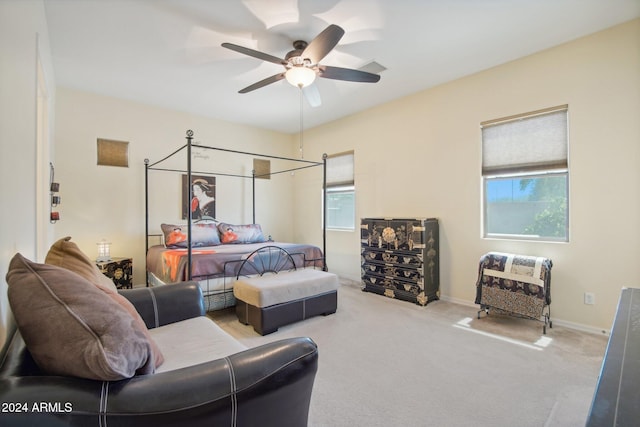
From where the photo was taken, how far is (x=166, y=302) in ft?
6.29

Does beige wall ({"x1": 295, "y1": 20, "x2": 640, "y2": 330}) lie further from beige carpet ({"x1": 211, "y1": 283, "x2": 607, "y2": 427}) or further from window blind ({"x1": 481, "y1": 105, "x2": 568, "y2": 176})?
beige carpet ({"x1": 211, "y1": 283, "x2": 607, "y2": 427})

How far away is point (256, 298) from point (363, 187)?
2.76m

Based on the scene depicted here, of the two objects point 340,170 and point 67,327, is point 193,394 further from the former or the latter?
point 340,170

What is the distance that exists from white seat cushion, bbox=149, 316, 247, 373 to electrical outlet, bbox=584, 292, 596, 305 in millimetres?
3218

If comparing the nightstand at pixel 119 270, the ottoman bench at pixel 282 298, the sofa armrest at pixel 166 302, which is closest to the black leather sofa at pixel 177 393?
the sofa armrest at pixel 166 302

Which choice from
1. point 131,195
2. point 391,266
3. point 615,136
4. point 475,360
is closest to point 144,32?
point 131,195

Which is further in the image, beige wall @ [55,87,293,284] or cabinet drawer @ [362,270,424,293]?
beige wall @ [55,87,293,284]

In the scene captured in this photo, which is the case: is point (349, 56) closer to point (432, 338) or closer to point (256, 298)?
point (256, 298)

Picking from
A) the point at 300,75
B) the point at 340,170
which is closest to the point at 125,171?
the point at 300,75

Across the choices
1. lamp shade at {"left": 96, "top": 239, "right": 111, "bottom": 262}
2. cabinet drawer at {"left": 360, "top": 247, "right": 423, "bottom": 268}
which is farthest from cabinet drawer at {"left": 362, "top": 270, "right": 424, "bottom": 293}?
lamp shade at {"left": 96, "top": 239, "right": 111, "bottom": 262}

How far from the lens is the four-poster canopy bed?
3041 millimetres

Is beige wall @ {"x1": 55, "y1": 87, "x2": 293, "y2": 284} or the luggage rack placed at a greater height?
beige wall @ {"x1": 55, "y1": 87, "x2": 293, "y2": 284}

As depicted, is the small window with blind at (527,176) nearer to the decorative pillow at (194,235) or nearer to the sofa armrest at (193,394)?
the sofa armrest at (193,394)

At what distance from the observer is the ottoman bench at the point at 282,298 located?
2.82 metres
